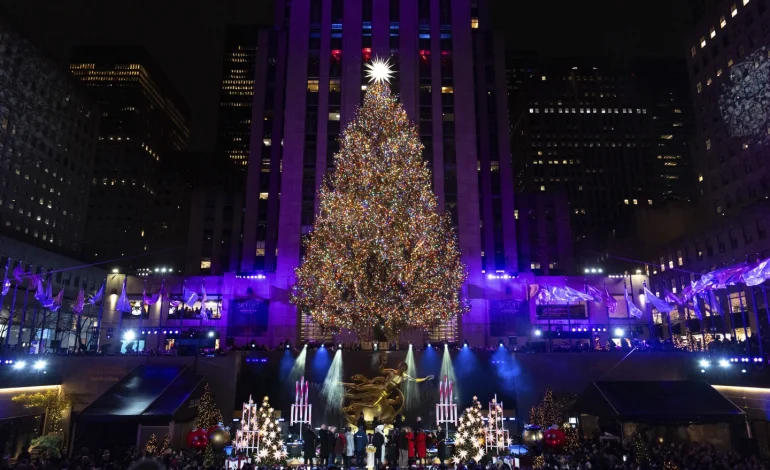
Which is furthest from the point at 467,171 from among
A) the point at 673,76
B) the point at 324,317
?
the point at 673,76

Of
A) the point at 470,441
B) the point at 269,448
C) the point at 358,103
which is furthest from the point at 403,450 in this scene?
the point at 358,103

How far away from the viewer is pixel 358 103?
5922 centimetres

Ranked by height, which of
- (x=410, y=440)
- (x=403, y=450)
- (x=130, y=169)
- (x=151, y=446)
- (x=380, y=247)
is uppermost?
(x=130, y=169)

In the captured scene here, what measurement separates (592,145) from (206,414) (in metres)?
128

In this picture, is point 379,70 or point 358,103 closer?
point 379,70

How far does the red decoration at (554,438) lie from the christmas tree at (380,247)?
51.7 ft

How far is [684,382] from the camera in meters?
30.8

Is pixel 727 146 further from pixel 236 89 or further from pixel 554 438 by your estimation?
pixel 236 89

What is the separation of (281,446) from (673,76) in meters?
188

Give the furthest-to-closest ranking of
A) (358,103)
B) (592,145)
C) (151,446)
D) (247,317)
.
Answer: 1. (592,145)
2. (358,103)
3. (247,317)
4. (151,446)

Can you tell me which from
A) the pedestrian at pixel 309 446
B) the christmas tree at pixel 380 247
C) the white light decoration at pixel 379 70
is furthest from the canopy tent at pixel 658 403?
the white light decoration at pixel 379 70

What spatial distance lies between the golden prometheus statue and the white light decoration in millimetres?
34112

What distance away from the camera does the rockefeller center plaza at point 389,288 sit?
2719 centimetres

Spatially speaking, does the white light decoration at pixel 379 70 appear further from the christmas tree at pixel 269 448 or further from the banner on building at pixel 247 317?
the christmas tree at pixel 269 448
